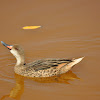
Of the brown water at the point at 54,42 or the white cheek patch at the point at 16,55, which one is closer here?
the brown water at the point at 54,42

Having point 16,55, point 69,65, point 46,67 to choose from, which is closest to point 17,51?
point 16,55

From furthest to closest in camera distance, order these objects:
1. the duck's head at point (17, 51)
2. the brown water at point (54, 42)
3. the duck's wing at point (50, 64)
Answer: the duck's head at point (17, 51), the duck's wing at point (50, 64), the brown water at point (54, 42)

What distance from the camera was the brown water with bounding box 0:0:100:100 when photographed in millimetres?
6453

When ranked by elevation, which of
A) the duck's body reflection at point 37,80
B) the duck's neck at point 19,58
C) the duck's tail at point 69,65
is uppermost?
the duck's neck at point 19,58

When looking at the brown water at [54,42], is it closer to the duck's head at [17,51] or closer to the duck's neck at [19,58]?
the duck's neck at [19,58]

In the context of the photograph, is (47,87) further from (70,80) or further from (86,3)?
(86,3)

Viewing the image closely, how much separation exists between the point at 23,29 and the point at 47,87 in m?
3.94

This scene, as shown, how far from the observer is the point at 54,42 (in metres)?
8.88

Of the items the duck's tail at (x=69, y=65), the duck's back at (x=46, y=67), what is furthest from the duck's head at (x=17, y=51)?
the duck's tail at (x=69, y=65)

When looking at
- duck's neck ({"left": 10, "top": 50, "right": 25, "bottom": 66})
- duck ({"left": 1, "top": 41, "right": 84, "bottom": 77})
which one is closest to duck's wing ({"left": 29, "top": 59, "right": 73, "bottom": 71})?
duck ({"left": 1, "top": 41, "right": 84, "bottom": 77})

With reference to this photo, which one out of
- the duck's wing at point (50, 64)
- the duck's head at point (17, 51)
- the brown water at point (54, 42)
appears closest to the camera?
the brown water at point (54, 42)

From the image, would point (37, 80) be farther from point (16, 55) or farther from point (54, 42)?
point (54, 42)

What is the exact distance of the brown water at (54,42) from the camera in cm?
645

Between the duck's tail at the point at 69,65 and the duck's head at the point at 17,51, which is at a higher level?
the duck's head at the point at 17,51
